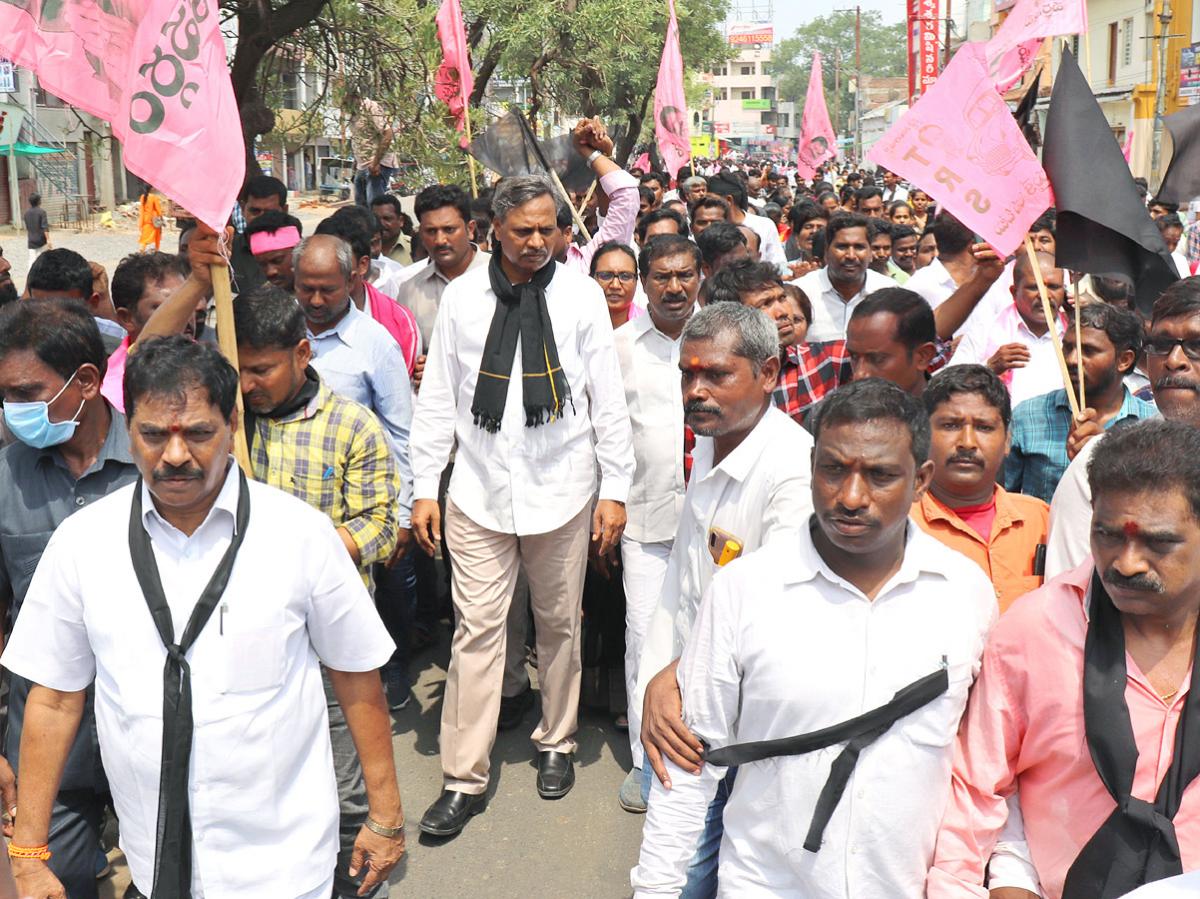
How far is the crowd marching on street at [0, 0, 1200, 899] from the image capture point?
2400 millimetres

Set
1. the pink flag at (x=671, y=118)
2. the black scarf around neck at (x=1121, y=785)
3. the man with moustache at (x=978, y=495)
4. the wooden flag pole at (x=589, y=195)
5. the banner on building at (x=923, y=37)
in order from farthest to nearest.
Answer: the banner on building at (x=923, y=37) < the pink flag at (x=671, y=118) < the wooden flag pole at (x=589, y=195) < the man with moustache at (x=978, y=495) < the black scarf around neck at (x=1121, y=785)

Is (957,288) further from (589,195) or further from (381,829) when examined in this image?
(381,829)

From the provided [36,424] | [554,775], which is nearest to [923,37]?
[554,775]

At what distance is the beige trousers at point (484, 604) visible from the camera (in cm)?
464

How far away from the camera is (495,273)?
4.66 metres

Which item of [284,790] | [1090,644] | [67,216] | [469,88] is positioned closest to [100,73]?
[284,790]

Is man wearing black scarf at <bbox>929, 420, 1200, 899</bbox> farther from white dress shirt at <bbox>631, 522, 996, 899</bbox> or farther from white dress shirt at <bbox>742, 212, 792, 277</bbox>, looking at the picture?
white dress shirt at <bbox>742, 212, 792, 277</bbox>

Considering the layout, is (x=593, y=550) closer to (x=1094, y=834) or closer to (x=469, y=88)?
(x=1094, y=834)

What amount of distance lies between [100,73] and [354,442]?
127 cm

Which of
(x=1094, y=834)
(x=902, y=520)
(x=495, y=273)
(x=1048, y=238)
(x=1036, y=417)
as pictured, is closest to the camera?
(x=1094, y=834)

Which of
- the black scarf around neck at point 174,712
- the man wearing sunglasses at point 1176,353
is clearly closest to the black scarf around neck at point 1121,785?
the man wearing sunglasses at point 1176,353

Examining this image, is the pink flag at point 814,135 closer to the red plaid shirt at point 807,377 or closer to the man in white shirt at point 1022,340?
the man in white shirt at point 1022,340

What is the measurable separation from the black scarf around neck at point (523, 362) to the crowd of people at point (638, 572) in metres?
0.01

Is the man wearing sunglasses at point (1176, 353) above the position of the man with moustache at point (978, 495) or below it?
above
